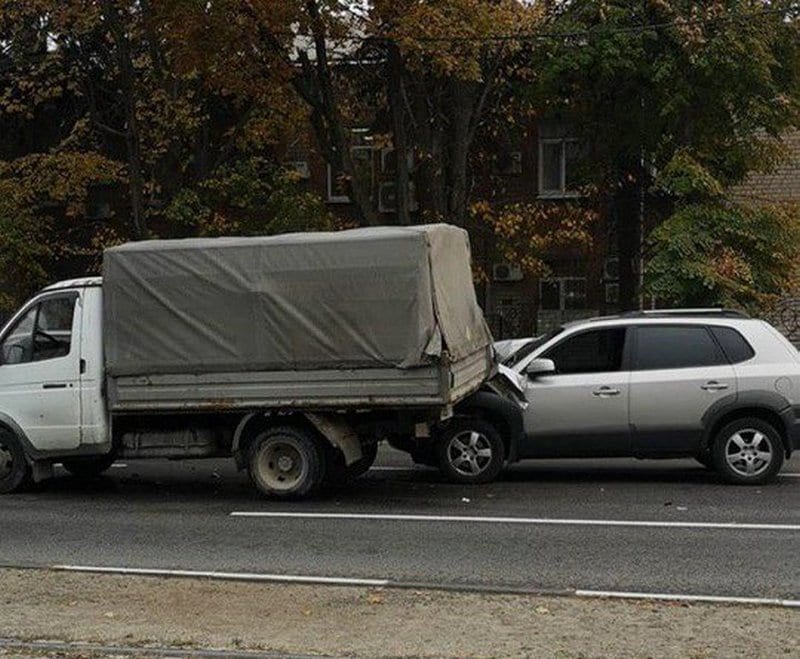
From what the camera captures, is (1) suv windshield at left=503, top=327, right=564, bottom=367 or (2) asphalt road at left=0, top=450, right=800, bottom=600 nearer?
(2) asphalt road at left=0, top=450, right=800, bottom=600

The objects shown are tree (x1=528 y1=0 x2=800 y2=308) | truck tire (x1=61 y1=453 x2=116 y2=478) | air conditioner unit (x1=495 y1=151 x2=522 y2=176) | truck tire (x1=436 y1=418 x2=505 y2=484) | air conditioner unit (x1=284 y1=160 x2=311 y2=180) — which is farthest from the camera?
air conditioner unit (x1=284 y1=160 x2=311 y2=180)

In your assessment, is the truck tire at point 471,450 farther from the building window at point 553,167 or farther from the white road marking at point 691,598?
the building window at point 553,167

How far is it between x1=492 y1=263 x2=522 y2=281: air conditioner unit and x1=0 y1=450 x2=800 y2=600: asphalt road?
1504cm

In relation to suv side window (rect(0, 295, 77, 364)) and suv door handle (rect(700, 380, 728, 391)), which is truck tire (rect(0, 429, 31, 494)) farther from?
suv door handle (rect(700, 380, 728, 391))

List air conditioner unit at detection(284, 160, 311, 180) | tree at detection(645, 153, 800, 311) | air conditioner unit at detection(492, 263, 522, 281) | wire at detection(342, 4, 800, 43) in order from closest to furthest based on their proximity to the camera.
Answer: wire at detection(342, 4, 800, 43) < tree at detection(645, 153, 800, 311) < air conditioner unit at detection(492, 263, 522, 281) < air conditioner unit at detection(284, 160, 311, 180)

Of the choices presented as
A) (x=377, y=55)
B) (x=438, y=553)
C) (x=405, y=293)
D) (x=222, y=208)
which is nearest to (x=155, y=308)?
(x=405, y=293)

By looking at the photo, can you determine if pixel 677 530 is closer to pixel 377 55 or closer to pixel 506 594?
pixel 506 594

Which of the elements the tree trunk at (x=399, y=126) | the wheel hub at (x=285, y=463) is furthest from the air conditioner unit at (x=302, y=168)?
the wheel hub at (x=285, y=463)

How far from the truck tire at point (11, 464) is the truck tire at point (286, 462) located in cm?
262

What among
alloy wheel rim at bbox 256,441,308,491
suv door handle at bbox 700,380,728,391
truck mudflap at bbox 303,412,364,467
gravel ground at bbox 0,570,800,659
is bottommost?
gravel ground at bbox 0,570,800,659

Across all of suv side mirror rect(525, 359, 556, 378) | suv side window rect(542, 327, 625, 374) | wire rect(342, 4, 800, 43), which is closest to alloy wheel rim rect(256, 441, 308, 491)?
suv side mirror rect(525, 359, 556, 378)

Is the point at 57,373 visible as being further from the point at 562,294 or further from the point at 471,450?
the point at 562,294

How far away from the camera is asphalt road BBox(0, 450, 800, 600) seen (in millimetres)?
8359

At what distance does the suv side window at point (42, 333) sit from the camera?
A: 11969 millimetres
